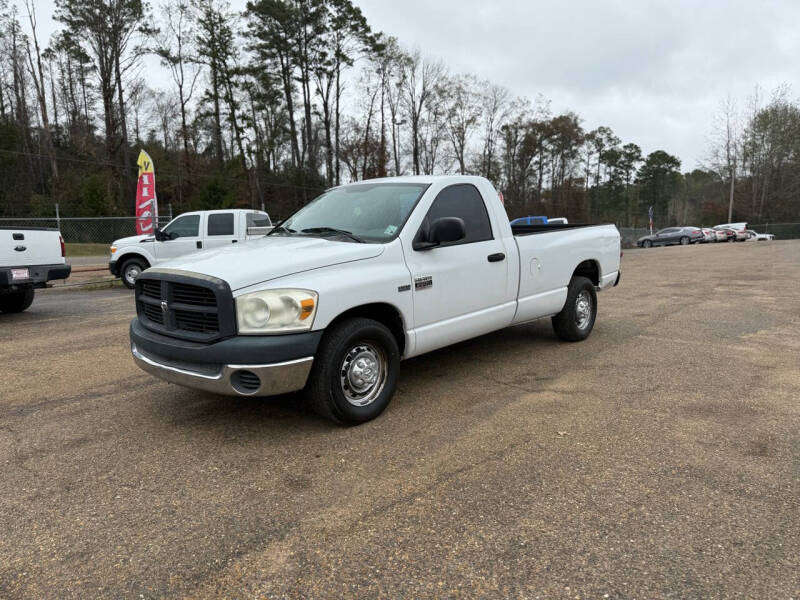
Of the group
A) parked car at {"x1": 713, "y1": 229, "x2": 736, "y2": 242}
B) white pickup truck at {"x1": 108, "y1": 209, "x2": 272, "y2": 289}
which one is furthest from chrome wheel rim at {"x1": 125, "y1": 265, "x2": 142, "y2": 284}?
parked car at {"x1": 713, "y1": 229, "x2": 736, "y2": 242}

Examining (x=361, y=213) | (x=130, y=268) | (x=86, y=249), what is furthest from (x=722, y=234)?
(x=361, y=213)

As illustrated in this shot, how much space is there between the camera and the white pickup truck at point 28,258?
26.8ft

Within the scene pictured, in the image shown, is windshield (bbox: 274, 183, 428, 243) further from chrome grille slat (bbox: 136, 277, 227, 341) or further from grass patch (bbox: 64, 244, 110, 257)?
grass patch (bbox: 64, 244, 110, 257)

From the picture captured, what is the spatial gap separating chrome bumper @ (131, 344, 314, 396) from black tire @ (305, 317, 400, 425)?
129 mm

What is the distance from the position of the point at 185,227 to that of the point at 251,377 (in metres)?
10.9

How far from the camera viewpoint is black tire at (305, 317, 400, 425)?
12.2 feet

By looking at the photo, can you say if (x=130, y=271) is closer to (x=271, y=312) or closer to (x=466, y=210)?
(x=466, y=210)

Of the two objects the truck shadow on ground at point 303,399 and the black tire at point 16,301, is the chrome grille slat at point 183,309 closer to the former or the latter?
the truck shadow on ground at point 303,399

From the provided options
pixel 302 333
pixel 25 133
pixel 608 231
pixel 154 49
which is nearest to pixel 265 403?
pixel 302 333

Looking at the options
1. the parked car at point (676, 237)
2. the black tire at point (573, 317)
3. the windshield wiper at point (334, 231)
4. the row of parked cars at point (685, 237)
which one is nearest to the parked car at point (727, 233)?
the row of parked cars at point (685, 237)

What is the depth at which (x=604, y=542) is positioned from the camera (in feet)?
8.46

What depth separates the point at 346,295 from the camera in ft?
12.3

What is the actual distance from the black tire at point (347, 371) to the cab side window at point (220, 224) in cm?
1015

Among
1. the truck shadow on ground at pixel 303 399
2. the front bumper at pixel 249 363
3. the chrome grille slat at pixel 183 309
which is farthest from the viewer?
the truck shadow on ground at pixel 303 399
